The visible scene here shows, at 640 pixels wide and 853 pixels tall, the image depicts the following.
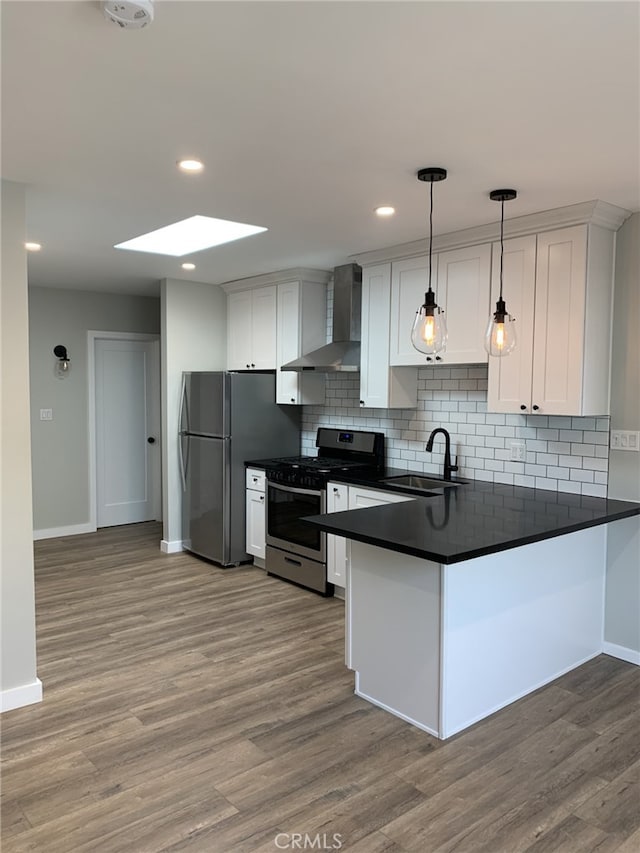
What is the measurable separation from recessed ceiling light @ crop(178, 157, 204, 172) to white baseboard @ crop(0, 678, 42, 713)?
2.50m

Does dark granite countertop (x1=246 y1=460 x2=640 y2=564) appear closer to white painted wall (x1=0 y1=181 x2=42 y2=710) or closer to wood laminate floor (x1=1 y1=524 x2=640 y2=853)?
wood laminate floor (x1=1 y1=524 x2=640 y2=853)

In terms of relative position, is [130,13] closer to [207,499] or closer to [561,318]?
[561,318]

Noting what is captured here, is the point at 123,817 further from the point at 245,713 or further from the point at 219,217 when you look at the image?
the point at 219,217

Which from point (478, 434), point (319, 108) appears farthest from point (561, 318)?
point (319, 108)

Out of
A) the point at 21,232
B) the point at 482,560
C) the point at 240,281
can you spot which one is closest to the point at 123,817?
the point at 482,560

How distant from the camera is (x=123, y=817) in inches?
85.8

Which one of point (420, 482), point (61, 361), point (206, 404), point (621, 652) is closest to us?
point (621, 652)

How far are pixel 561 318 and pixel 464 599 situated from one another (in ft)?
5.29

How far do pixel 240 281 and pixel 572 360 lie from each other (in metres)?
3.22

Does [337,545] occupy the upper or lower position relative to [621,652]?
upper

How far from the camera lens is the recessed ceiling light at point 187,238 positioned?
13.3ft

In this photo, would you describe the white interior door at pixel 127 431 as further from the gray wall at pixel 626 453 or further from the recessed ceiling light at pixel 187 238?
the gray wall at pixel 626 453

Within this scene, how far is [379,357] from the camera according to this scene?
4.35m

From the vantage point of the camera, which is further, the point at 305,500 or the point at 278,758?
the point at 305,500
